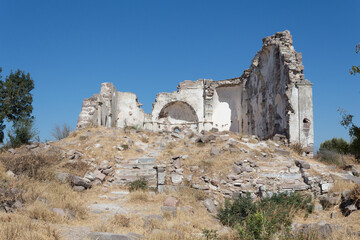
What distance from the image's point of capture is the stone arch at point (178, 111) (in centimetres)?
2489

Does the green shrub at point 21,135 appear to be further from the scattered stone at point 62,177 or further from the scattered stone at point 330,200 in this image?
the scattered stone at point 330,200

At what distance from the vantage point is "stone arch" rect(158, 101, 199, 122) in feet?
81.7

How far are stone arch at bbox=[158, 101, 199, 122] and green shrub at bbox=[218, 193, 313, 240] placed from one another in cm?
1653

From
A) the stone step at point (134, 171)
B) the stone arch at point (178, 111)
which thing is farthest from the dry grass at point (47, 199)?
the stone arch at point (178, 111)

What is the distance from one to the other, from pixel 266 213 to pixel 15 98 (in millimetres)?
20211

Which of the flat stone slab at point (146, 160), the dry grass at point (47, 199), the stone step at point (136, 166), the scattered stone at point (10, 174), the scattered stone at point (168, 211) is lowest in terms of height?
the scattered stone at point (168, 211)

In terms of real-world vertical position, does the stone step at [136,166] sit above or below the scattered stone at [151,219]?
above

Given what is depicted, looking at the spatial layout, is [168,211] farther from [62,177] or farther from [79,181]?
[62,177]

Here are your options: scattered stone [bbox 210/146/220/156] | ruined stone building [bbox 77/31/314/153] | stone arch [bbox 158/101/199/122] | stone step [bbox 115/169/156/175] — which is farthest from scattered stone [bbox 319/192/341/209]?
stone arch [bbox 158/101/199/122]

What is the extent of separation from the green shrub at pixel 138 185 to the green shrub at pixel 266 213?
8.83ft

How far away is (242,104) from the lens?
22656 millimetres

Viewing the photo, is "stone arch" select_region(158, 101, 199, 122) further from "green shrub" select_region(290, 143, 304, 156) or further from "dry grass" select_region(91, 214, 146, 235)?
"dry grass" select_region(91, 214, 146, 235)

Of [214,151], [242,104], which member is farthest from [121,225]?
[242,104]

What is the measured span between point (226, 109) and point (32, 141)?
1527cm
